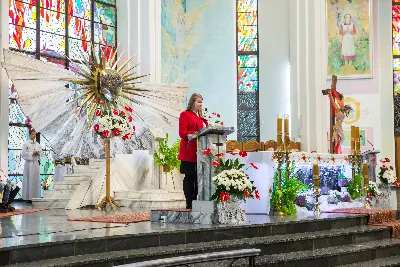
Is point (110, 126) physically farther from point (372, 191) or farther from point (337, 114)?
point (337, 114)

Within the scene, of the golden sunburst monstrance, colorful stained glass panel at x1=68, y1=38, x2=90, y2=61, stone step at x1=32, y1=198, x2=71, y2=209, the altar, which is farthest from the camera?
colorful stained glass panel at x1=68, y1=38, x2=90, y2=61

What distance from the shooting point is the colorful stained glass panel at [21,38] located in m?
15.7

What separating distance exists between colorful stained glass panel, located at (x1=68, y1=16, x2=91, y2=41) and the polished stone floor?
25.0ft

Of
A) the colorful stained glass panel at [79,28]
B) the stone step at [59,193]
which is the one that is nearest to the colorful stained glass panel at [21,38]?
the colorful stained glass panel at [79,28]

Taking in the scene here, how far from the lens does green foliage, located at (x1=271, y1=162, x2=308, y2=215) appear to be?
11.0 m

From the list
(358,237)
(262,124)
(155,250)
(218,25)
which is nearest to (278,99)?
(262,124)

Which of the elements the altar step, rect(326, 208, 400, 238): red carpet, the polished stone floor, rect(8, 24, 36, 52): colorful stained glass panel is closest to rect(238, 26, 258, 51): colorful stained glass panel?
Result: rect(8, 24, 36, 52): colorful stained glass panel

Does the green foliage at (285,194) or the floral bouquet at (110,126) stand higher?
the floral bouquet at (110,126)

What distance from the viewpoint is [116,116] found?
1319 cm

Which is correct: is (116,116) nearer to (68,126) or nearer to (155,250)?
(68,126)

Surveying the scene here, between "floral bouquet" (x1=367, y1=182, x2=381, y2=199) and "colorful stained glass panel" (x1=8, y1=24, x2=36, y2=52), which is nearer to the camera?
"floral bouquet" (x1=367, y1=182, x2=381, y2=199)

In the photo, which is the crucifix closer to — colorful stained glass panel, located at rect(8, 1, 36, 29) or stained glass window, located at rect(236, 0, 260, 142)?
stained glass window, located at rect(236, 0, 260, 142)

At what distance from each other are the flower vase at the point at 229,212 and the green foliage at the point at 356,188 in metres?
4.66

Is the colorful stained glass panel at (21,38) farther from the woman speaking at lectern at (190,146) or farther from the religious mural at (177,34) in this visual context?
the woman speaking at lectern at (190,146)
